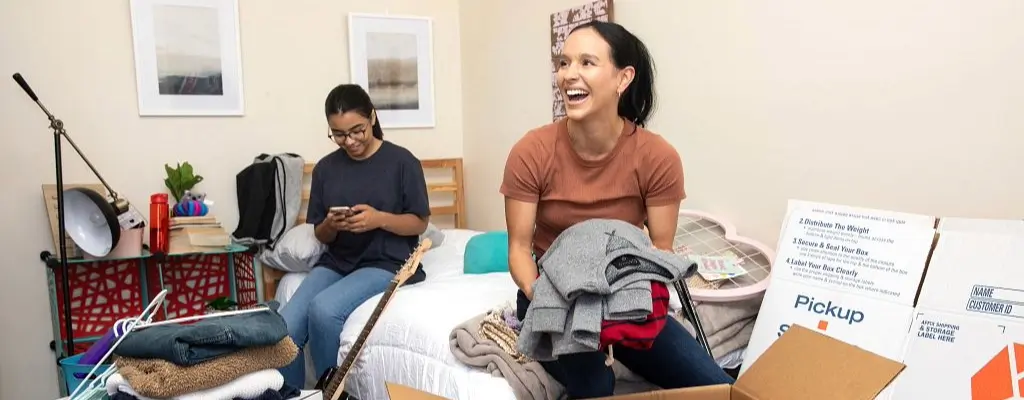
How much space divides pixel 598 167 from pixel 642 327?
0.42m

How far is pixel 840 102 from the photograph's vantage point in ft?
5.31

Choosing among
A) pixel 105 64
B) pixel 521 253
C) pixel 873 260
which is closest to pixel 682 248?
pixel 873 260

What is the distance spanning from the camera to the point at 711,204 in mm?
2014

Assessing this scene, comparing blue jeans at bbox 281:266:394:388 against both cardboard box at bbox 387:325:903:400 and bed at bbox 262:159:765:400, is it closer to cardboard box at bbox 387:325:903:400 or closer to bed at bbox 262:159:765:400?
bed at bbox 262:159:765:400

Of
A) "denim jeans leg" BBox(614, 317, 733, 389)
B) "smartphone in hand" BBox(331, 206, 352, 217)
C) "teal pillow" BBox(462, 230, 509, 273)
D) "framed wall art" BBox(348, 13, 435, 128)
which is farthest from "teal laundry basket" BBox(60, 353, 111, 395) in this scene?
"framed wall art" BBox(348, 13, 435, 128)

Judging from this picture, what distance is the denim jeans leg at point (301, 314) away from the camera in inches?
77.1

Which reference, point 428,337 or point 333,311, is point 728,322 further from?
point 333,311

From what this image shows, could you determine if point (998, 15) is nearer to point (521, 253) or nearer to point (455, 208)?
point (521, 253)

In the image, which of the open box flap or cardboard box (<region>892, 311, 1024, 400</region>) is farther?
cardboard box (<region>892, 311, 1024, 400</region>)

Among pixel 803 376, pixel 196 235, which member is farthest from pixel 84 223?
pixel 803 376

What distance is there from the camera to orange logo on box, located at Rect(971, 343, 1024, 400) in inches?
46.3

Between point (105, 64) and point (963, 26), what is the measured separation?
275 cm

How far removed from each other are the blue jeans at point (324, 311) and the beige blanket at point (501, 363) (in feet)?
1.74

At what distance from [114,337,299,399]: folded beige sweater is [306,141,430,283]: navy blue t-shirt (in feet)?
3.46
